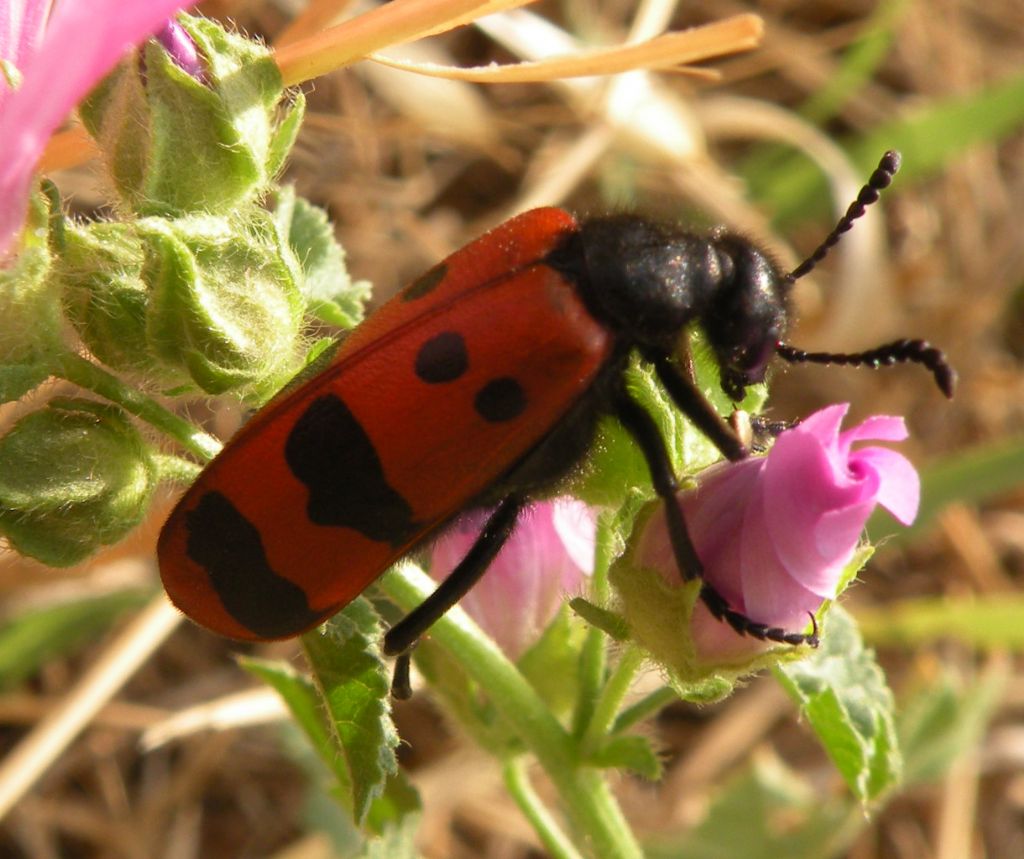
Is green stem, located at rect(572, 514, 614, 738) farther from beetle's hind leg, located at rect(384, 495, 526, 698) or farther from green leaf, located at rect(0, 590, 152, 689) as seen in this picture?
green leaf, located at rect(0, 590, 152, 689)

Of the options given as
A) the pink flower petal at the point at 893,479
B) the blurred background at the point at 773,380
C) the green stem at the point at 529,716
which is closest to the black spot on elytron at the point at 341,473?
the green stem at the point at 529,716

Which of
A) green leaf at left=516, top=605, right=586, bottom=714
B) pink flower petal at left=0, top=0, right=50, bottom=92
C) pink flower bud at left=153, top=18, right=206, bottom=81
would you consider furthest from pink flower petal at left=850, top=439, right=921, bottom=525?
pink flower petal at left=0, top=0, right=50, bottom=92

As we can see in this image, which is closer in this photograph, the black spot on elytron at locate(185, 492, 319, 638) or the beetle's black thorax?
the black spot on elytron at locate(185, 492, 319, 638)

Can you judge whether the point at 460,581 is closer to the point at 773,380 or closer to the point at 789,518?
the point at 789,518

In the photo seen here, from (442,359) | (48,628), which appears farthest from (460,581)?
(48,628)

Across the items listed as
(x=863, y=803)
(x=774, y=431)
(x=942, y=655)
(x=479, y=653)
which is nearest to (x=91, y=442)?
(x=479, y=653)

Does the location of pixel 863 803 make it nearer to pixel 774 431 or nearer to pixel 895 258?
pixel 774 431
